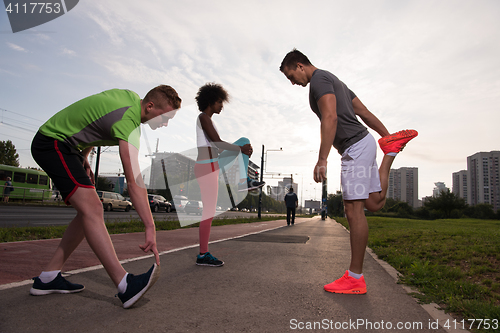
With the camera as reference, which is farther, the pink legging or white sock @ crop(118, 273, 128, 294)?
the pink legging

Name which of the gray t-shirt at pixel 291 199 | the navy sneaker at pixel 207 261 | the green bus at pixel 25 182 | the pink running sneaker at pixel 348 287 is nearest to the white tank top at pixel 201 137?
the navy sneaker at pixel 207 261

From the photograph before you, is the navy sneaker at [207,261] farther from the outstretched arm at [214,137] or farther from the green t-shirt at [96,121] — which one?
the green t-shirt at [96,121]

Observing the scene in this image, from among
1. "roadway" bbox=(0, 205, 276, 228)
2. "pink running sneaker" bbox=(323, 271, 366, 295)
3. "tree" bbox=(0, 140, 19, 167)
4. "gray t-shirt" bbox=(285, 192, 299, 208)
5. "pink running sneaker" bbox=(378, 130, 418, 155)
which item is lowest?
"roadway" bbox=(0, 205, 276, 228)

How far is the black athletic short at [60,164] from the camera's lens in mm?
2027

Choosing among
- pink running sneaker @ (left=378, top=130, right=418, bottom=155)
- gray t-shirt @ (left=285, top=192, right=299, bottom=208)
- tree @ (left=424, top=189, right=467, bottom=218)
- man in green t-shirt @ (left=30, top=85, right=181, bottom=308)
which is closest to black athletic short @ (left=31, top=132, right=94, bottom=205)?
man in green t-shirt @ (left=30, top=85, right=181, bottom=308)

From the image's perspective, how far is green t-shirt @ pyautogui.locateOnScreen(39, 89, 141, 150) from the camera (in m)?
2.05

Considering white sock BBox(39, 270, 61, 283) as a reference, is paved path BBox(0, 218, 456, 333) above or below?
below

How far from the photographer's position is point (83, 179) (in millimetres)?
2070

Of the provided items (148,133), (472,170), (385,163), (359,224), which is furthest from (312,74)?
(472,170)

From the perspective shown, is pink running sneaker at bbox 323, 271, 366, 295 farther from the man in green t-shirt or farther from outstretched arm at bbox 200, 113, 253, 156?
outstretched arm at bbox 200, 113, 253, 156

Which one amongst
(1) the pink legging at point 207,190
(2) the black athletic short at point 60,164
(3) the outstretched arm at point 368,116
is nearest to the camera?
(2) the black athletic short at point 60,164

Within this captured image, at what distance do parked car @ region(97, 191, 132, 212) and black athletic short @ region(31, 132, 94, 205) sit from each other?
76.1ft

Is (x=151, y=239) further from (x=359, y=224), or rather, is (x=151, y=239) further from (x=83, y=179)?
(x=359, y=224)

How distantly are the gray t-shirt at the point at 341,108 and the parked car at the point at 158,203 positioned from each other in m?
23.3
